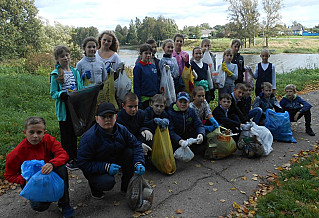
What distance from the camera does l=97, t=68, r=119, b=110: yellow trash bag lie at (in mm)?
4410

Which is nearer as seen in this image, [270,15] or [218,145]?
[218,145]

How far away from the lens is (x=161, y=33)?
3144 cm

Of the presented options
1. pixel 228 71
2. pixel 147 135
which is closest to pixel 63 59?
pixel 147 135

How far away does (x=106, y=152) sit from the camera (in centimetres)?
333

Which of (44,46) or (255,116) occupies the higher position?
(44,46)

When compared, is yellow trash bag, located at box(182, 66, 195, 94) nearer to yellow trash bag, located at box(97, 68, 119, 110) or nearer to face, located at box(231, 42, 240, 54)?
face, located at box(231, 42, 240, 54)

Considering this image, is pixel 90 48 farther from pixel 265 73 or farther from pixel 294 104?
pixel 294 104

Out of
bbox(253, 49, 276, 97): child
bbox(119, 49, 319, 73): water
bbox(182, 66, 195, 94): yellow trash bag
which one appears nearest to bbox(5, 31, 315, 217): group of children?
bbox(182, 66, 195, 94): yellow trash bag

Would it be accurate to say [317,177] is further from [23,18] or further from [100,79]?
[23,18]

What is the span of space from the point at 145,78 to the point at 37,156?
2.33m

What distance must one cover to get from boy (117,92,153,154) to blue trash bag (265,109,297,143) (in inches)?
111

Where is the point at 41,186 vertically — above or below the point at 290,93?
below

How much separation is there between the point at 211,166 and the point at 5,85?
8.43 meters

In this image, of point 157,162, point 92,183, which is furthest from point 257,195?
point 92,183
